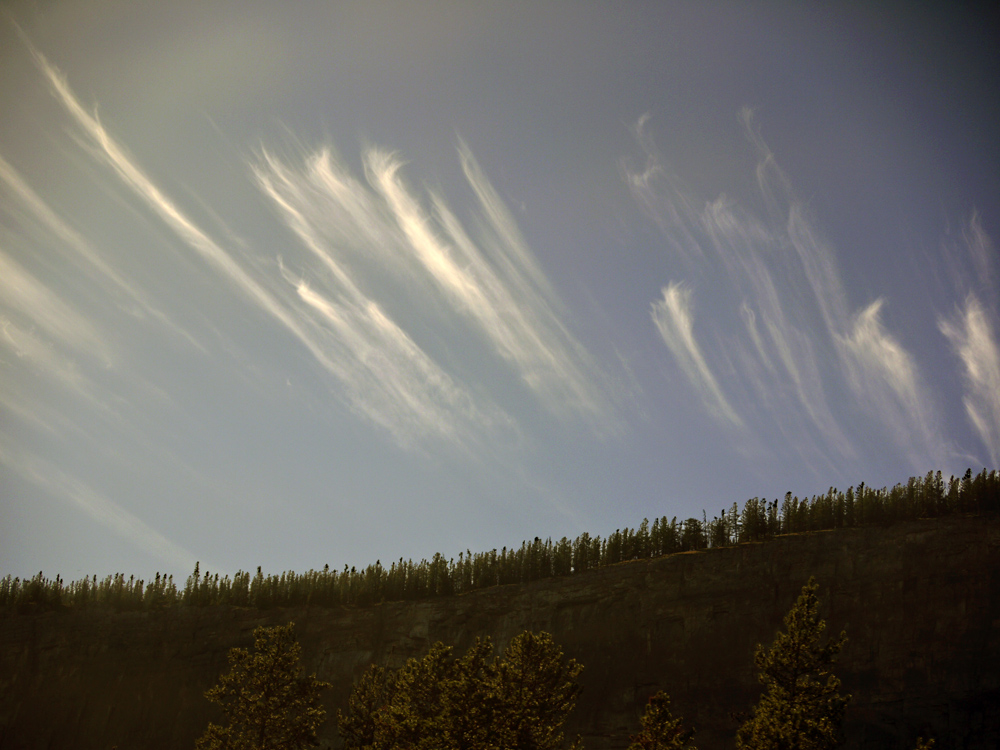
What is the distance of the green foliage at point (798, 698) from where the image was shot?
31359mm

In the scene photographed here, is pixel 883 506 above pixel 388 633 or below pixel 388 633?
above

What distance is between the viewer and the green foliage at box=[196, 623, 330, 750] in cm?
4066

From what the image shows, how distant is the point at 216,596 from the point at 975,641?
9262cm

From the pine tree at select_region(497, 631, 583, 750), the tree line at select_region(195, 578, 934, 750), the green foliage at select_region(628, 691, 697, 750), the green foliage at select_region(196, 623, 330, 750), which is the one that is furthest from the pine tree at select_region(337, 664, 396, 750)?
the green foliage at select_region(628, 691, 697, 750)

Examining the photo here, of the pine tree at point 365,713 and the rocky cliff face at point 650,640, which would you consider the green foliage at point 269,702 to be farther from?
the rocky cliff face at point 650,640

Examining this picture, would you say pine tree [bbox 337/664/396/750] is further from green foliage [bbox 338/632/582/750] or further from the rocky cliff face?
the rocky cliff face

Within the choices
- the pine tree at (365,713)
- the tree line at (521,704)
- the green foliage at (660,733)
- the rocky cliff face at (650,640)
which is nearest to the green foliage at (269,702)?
the tree line at (521,704)

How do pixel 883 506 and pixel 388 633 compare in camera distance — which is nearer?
pixel 883 506

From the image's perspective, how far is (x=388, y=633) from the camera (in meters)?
91.9

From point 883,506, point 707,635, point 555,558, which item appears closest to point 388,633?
point 555,558

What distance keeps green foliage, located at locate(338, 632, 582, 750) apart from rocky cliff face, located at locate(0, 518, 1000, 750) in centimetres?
1766

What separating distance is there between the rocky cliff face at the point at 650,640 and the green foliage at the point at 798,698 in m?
12.7

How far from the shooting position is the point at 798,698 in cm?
3369

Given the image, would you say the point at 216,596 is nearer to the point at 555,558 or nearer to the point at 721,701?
the point at 555,558
